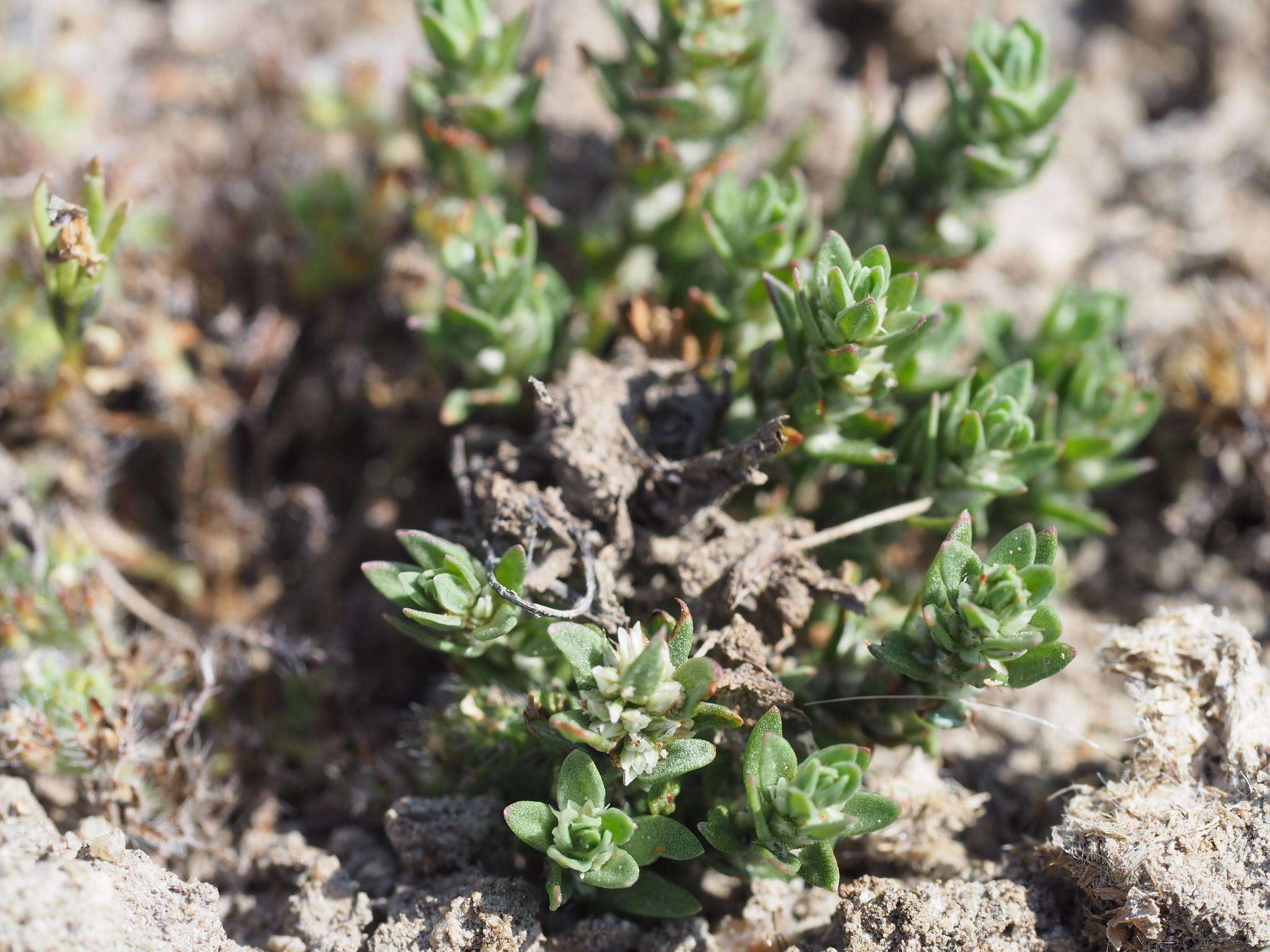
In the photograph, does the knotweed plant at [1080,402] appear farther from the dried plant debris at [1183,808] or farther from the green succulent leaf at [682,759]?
the green succulent leaf at [682,759]

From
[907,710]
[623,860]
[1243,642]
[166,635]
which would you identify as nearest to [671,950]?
[623,860]

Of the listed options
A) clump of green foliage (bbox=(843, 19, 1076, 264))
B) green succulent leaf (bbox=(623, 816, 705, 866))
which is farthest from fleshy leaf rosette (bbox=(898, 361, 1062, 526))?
green succulent leaf (bbox=(623, 816, 705, 866))

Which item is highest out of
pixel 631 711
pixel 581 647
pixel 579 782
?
pixel 581 647

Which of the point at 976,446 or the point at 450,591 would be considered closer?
the point at 450,591

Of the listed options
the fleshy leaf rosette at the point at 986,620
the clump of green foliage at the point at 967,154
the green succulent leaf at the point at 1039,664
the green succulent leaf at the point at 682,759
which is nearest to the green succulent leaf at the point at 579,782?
the green succulent leaf at the point at 682,759

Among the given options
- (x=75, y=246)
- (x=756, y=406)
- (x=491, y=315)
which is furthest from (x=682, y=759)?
(x=75, y=246)

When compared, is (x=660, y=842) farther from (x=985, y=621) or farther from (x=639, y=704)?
(x=985, y=621)

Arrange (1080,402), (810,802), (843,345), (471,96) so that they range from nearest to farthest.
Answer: (810,802) → (843,345) → (1080,402) → (471,96)

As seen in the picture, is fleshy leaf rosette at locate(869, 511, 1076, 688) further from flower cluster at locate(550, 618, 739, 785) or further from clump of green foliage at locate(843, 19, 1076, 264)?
clump of green foliage at locate(843, 19, 1076, 264)
